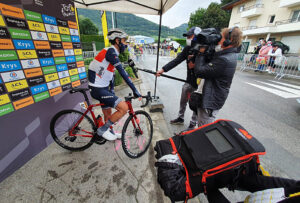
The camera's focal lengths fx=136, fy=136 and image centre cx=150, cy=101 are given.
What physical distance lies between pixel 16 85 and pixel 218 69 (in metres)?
3.01

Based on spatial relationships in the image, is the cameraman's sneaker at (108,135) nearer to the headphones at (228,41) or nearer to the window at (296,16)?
the headphones at (228,41)

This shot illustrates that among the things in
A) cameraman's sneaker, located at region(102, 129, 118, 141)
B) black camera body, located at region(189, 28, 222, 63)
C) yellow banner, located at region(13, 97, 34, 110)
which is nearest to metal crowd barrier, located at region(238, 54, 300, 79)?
black camera body, located at region(189, 28, 222, 63)

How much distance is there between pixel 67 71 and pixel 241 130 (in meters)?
3.25

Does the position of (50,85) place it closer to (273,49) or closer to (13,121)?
(13,121)

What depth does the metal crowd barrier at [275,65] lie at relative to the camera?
27.6 feet

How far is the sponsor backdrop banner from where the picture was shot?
1.94 m

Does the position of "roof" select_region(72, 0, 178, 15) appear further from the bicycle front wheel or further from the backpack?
the backpack

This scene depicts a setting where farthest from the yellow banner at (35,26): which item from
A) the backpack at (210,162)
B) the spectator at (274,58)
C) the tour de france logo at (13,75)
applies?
the spectator at (274,58)

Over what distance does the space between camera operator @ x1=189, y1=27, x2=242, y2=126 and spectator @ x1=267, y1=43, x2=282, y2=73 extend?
992cm

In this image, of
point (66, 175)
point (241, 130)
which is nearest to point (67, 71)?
point (66, 175)

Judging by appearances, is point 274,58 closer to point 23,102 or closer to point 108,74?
point 108,74

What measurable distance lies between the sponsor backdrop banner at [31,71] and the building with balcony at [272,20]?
2312cm

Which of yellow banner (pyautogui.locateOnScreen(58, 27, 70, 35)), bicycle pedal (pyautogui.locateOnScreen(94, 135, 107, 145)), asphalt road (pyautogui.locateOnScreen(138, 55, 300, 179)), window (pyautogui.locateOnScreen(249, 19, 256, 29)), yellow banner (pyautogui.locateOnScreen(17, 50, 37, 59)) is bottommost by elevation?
asphalt road (pyautogui.locateOnScreen(138, 55, 300, 179))

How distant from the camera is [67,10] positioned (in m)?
2.78
